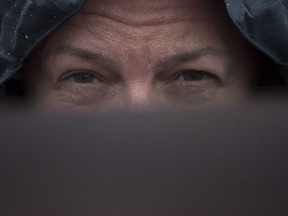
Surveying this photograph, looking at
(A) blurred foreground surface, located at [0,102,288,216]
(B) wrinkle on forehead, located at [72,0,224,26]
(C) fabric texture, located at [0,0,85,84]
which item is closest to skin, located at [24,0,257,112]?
(B) wrinkle on forehead, located at [72,0,224,26]

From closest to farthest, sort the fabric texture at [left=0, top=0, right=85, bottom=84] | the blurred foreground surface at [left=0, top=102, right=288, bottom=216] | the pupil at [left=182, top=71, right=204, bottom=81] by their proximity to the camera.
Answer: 1. the blurred foreground surface at [left=0, top=102, right=288, bottom=216]
2. the fabric texture at [left=0, top=0, right=85, bottom=84]
3. the pupil at [left=182, top=71, right=204, bottom=81]

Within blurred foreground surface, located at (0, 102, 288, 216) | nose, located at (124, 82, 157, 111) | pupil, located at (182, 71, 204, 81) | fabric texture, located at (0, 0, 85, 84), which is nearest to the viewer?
blurred foreground surface, located at (0, 102, 288, 216)

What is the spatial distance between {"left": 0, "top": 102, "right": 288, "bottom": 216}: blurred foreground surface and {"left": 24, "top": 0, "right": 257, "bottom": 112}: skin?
957 millimetres

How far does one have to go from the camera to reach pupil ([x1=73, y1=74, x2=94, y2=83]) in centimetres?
145

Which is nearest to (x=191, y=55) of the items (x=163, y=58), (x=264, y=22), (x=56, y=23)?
(x=163, y=58)

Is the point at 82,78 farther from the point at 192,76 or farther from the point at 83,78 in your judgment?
the point at 192,76

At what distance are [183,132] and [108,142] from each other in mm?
39

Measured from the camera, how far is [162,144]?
34cm

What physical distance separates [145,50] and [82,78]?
0.19 m

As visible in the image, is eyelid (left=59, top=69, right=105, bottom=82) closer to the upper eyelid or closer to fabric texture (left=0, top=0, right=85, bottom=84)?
the upper eyelid

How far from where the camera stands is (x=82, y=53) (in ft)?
4.48

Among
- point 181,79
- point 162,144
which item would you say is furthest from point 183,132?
point 181,79

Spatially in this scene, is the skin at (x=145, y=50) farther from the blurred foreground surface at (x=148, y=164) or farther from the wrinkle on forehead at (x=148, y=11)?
the blurred foreground surface at (x=148, y=164)

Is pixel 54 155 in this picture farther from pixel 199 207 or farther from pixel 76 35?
pixel 76 35
